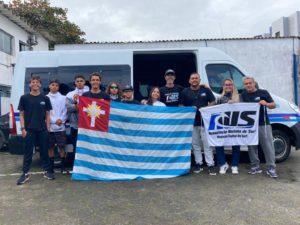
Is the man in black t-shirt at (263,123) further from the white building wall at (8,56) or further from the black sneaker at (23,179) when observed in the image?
the white building wall at (8,56)

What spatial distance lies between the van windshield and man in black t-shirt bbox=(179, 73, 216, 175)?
147cm

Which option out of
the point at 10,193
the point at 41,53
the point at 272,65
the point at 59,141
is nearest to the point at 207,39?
the point at 272,65

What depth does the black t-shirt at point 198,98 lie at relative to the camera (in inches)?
264

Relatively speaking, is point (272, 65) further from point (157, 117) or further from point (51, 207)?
point (51, 207)

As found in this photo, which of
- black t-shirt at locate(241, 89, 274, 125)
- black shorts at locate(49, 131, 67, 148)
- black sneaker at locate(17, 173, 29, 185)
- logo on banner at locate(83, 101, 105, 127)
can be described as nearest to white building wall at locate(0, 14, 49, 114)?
black shorts at locate(49, 131, 67, 148)

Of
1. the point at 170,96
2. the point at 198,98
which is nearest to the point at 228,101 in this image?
the point at 198,98

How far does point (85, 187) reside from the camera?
5.90m

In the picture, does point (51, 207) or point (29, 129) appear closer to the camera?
point (51, 207)

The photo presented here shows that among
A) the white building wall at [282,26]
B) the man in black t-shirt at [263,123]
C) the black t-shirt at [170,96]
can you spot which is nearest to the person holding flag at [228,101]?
the man in black t-shirt at [263,123]

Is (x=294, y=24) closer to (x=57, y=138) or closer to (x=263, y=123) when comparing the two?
(x=263, y=123)

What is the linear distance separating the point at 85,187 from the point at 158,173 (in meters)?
1.42

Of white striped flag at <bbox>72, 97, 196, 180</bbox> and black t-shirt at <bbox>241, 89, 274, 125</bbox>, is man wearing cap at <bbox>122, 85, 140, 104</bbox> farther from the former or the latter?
black t-shirt at <bbox>241, 89, 274, 125</bbox>

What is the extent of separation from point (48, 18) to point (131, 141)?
74.2 feet

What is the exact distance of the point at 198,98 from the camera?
6723 millimetres
